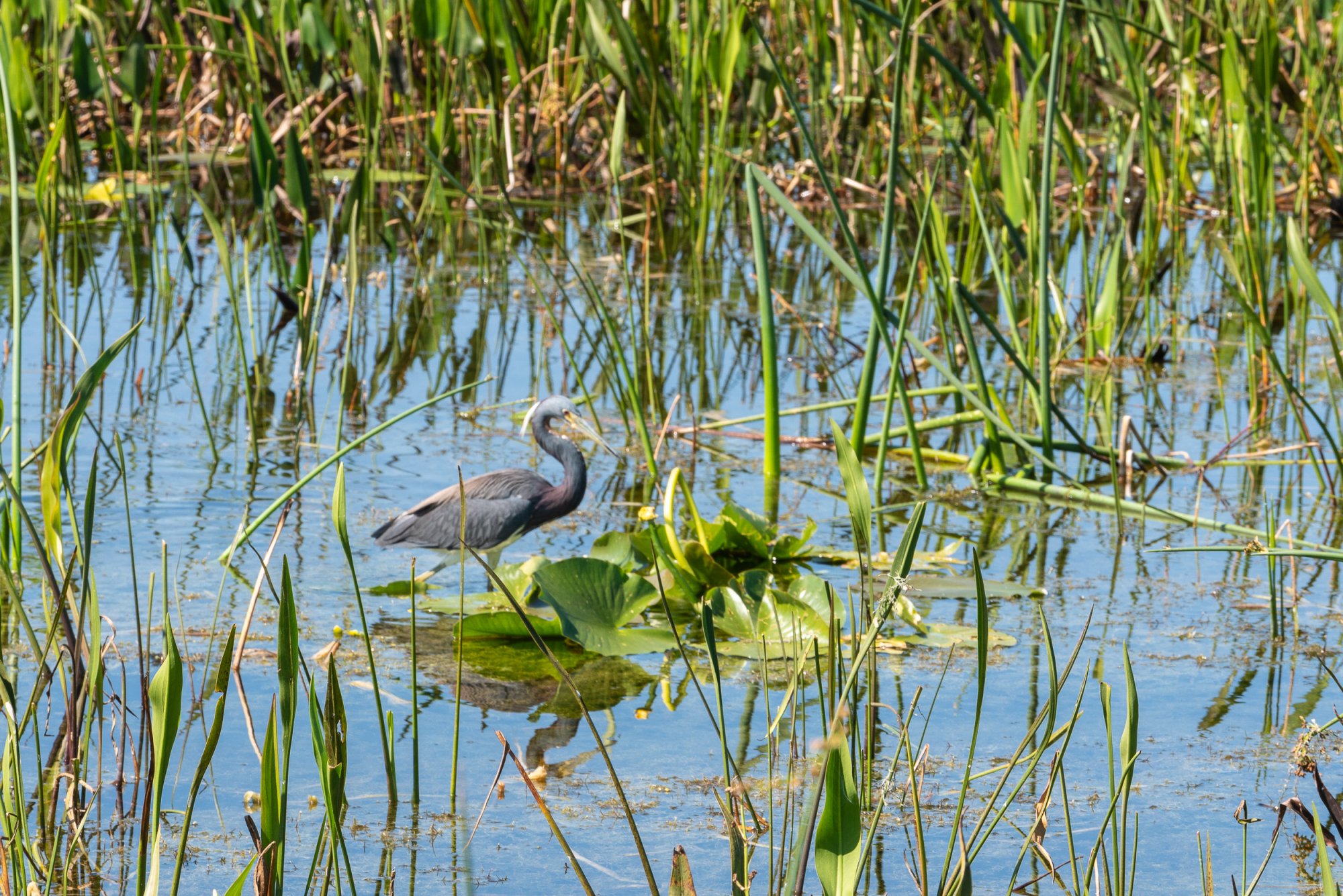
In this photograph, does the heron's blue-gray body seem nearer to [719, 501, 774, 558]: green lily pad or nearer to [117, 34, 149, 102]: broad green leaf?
[719, 501, 774, 558]: green lily pad

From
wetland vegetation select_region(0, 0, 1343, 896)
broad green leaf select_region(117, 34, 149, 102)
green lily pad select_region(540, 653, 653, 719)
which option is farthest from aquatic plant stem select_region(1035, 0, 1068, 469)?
broad green leaf select_region(117, 34, 149, 102)

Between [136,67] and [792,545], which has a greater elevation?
[136,67]

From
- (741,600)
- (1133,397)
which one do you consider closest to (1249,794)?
(741,600)

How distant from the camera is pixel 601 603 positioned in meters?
3.21

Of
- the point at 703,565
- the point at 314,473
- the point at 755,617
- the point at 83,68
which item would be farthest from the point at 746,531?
the point at 83,68

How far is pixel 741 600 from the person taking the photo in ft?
10.7

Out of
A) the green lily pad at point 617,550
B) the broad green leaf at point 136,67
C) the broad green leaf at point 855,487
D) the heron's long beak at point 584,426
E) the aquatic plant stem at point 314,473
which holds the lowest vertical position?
the green lily pad at point 617,550

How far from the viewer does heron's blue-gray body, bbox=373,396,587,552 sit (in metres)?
3.75

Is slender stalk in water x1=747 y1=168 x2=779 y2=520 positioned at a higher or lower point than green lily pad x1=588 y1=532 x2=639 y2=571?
higher

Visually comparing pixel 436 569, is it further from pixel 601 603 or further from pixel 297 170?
pixel 297 170

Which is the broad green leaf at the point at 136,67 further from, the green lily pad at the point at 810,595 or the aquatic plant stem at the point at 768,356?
the green lily pad at the point at 810,595

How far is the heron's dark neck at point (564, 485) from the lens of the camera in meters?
4.00

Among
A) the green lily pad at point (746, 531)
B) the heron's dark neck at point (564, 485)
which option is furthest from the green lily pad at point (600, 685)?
the heron's dark neck at point (564, 485)

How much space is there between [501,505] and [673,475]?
1.80 feet
